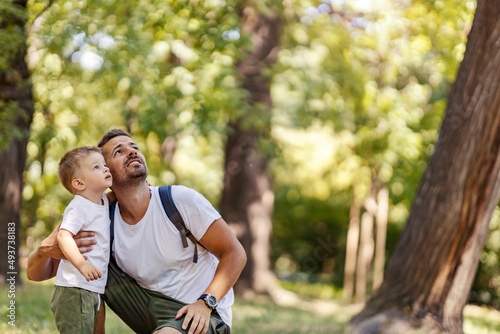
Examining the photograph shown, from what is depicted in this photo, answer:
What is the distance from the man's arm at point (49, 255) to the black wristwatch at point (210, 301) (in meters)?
0.62

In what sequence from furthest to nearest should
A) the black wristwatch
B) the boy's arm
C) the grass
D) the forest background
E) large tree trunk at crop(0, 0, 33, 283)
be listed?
the forest background < large tree trunk at crop(0, 0, 33, 283) < the grass < the black wristwatch < the boy's arm

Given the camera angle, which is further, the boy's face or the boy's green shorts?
the boy's green shorts

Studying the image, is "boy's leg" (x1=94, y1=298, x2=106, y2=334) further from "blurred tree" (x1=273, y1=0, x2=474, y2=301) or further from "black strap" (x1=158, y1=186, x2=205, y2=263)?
"blurred tree" (x1=273, y1=0, x2=474, y2=301)

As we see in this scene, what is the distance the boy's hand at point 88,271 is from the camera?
3.00 meters

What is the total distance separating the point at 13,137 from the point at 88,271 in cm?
516

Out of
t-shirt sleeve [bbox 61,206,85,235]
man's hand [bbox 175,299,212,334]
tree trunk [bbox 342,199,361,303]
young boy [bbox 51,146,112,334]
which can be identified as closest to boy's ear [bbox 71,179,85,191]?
young boy [bbox 51,146,112,334]

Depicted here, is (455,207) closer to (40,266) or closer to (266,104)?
(40,266)

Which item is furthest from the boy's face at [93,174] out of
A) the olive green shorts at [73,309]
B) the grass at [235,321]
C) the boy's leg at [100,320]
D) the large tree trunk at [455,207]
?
the large tree trunk at [455,207]

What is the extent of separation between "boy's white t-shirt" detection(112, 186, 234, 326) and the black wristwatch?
0.16 metres

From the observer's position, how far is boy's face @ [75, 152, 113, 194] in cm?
318

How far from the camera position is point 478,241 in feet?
20.3

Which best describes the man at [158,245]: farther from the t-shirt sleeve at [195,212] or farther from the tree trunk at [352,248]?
the tree trunk at [352,248]

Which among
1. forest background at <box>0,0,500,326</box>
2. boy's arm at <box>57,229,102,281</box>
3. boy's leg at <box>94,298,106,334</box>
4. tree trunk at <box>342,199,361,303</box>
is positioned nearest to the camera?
boy's arm at <box>57,229,102,281</box>

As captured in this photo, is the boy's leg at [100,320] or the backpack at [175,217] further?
the boy's leg at [100,320]
